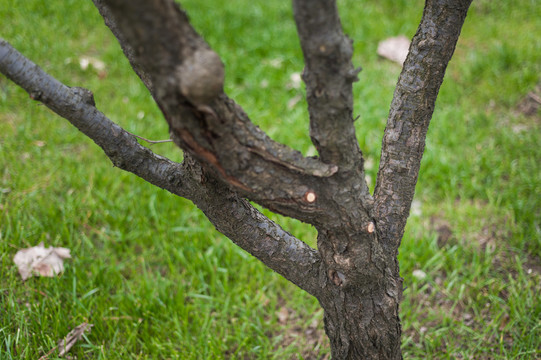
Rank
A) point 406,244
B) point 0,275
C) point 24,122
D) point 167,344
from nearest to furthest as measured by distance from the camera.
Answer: point 167,344, point 0,275, point 406,244, point 24,122

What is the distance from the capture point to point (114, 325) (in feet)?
7.05

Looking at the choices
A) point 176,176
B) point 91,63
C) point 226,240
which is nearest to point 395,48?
point 226,240

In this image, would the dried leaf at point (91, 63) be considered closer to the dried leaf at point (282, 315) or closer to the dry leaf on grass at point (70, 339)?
the dry leaf on grass at point (70, 339)

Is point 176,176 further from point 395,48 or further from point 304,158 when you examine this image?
point 395,48

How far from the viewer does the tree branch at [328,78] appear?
1022 millimetres

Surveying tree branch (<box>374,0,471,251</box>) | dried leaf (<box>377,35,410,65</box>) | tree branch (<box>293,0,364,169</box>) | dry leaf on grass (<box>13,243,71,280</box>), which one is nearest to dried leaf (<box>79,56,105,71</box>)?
dry leaf on grass (<box>13,243,71,280</box>)

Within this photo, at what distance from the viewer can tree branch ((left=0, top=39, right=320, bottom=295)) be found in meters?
1.12

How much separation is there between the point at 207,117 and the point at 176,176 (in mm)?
407

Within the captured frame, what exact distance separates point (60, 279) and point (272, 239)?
133 cm

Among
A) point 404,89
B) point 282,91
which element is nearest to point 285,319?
point 404,89

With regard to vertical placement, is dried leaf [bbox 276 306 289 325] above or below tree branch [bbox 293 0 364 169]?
below

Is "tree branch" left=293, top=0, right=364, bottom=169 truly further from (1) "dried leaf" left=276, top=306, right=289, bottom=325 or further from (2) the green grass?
(1) "dried leaf" left=276, top=306, right=289, bottom=325

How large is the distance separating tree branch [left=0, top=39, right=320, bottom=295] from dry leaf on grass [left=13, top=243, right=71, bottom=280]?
1.22 meters

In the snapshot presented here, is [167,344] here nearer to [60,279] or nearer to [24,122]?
[60,279]
